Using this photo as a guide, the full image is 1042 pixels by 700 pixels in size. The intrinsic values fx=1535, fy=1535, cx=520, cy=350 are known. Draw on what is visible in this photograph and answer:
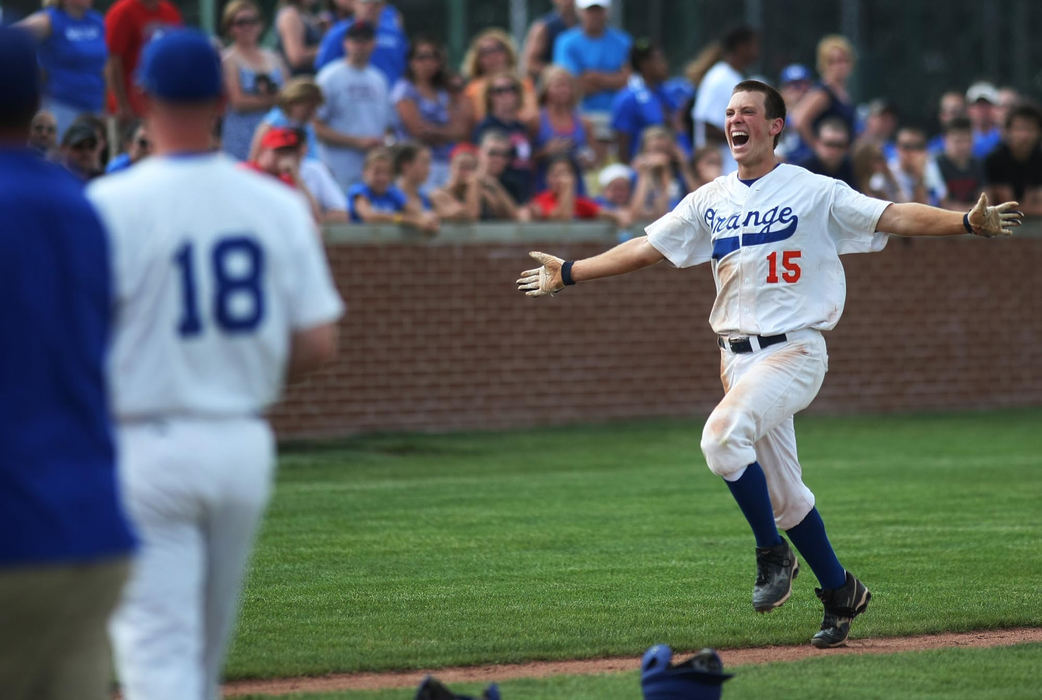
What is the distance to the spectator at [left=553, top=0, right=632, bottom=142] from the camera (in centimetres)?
1645

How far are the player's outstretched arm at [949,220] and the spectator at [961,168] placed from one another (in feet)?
33.2

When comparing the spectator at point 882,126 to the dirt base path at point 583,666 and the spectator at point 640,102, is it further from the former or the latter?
the dirt base path at point 583,666

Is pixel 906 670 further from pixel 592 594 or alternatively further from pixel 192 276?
pixel 192 276

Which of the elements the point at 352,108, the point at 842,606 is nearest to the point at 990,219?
the point at 842,606

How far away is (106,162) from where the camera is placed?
12547 millimetres

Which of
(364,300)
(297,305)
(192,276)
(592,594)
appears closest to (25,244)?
(192,276)

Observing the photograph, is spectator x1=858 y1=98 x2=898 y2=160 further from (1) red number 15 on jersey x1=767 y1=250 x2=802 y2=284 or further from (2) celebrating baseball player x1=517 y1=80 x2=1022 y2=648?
(1) red number 15 on jersey x1=767 y1=250 x2=802 y2=284

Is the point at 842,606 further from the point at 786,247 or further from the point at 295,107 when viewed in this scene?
the point at 295,107

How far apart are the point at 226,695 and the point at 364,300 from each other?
362 inches

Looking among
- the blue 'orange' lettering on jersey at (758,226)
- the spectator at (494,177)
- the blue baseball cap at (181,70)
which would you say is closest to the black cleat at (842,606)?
the blue 'orange' lettering on jersey at (758,226)

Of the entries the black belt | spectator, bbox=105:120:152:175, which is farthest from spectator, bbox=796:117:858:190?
the black belt

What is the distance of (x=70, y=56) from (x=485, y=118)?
402 centimetres

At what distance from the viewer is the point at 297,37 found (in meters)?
15.3

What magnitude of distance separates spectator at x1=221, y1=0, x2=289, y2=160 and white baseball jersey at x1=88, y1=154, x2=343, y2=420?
10327mm
